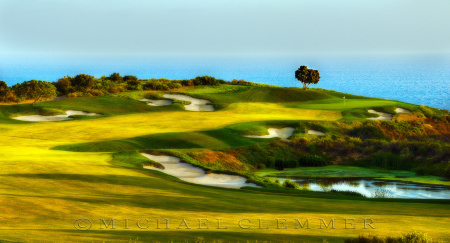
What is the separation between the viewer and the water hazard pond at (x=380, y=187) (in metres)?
31.5

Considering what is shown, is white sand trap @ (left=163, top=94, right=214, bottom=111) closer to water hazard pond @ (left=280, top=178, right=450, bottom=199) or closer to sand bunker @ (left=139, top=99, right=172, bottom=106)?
sand bunker @ (left=139, top=99, right=172, bottom=106)

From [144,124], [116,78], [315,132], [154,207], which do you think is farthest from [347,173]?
[116,78]

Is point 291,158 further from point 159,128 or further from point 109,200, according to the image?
point 109,200

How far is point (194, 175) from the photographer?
32281 millimetres

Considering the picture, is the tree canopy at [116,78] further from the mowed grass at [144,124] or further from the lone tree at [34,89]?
the mowed grass at [144,124]

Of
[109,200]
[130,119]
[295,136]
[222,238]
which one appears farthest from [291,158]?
[222,238]

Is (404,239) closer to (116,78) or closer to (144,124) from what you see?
(144,124)

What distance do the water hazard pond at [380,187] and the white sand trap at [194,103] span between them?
91.3 ft

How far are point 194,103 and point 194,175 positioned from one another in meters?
33.7

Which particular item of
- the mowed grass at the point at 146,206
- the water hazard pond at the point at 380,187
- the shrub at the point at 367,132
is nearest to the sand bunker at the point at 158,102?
the shrub at the point at 367,132

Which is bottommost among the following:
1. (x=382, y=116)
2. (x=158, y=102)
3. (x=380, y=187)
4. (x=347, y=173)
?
(x=380, y=187)

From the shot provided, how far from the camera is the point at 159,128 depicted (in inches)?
1940

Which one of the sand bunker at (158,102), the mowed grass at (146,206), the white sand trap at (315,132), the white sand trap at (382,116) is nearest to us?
the mowed grass at (146,206)

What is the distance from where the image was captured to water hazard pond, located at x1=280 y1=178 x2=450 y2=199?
3145 cm
